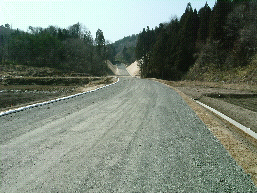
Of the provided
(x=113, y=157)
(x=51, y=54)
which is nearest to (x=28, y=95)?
(x=113, y=157)

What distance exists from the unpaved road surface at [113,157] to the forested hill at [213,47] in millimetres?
26782

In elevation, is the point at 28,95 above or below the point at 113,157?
below

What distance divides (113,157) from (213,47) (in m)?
44.2

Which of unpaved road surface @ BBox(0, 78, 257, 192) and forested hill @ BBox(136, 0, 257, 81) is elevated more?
forested hill @ BBox(136, 0, 257, 81)

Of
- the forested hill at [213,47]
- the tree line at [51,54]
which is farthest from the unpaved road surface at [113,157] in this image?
the tree line at [51,54]

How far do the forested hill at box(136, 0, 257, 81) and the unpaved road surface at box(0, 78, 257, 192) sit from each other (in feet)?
87.9

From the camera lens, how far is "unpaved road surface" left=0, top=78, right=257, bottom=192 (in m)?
3.82

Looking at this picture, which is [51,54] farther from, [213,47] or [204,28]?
[213,47]

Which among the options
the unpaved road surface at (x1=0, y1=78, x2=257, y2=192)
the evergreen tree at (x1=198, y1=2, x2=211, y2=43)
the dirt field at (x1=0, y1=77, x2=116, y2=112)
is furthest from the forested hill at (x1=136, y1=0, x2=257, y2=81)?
the unpaved road surface at (x1=0, y1=78, x2=257, y2=192)

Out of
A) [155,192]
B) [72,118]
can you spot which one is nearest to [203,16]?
[72,118]

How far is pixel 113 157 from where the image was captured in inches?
194

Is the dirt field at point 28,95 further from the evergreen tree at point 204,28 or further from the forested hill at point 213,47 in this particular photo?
the evergreen tree at point 204,28

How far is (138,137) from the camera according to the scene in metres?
6.41

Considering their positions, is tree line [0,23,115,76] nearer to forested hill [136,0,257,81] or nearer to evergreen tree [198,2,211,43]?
forested hill [136,0,257,81]
